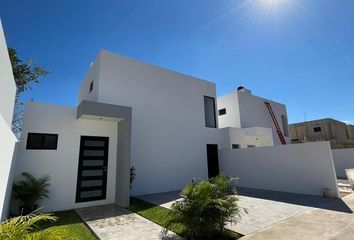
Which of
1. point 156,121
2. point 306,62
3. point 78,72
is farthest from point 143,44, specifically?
point 306,62

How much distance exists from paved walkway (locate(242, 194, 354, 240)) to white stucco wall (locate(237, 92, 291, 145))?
1029cm

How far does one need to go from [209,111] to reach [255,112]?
613 cm

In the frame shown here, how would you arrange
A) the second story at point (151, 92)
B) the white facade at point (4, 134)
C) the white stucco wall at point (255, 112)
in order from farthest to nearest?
the white stucco wall at point (255, 112), the second story at point (151, 92), the white facade at point (4, 134)

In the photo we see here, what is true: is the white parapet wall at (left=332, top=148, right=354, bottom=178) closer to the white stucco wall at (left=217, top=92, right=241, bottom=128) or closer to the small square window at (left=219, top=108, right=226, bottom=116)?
the white stucco wall at (left=217, top=92, right=241, bottom=128)

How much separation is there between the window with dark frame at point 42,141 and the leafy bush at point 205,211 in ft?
17.6

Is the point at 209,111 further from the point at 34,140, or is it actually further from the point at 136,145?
the point at 34,140

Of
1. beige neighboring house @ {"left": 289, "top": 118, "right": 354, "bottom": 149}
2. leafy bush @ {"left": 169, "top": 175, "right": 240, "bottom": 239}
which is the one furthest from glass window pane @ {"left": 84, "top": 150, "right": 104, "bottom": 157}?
beige neighboring house @ {"left": 289, "top": 118, "right": 354, "bottom": 149}

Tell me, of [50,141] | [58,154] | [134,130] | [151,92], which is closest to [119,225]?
[58,154]

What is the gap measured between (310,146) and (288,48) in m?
4.86

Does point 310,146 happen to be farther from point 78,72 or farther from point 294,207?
Result: point 78,72

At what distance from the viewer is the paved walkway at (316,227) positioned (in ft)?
13.1

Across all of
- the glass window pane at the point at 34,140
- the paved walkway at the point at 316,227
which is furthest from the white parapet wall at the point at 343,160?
the glass window pane at the point at 34,140

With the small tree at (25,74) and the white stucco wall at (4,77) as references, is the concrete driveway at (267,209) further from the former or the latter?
the small tree at (25,74)

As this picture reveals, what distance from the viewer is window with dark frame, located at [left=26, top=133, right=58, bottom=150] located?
6.71 metres
